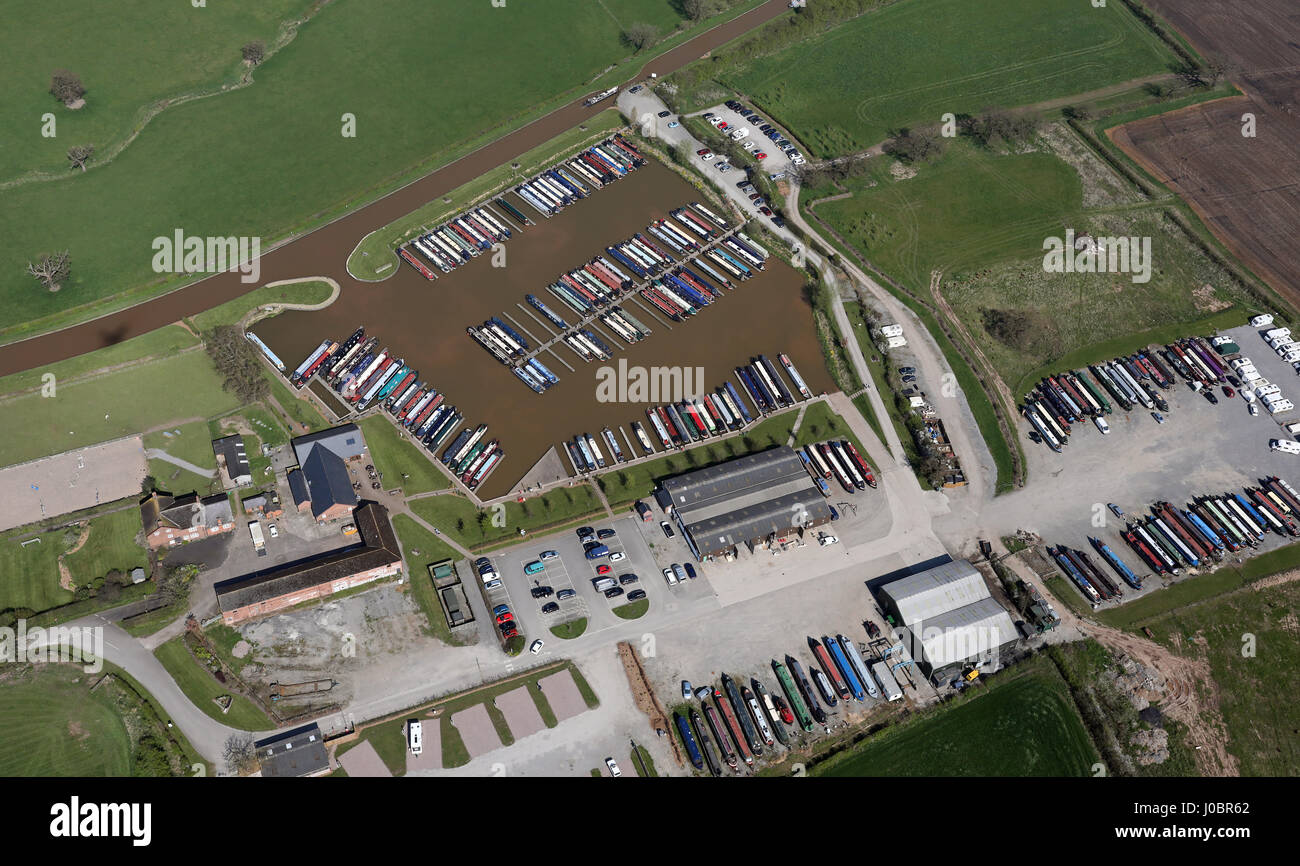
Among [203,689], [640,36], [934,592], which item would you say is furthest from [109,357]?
[934,592]

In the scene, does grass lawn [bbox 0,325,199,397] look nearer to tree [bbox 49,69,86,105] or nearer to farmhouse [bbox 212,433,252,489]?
farmhouse [bbox 212,433,252,489]

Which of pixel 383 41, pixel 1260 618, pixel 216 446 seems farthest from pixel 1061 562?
pixel 383 41

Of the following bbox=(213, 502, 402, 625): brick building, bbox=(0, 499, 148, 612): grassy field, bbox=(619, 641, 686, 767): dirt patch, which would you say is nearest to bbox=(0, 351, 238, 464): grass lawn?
bbox=(0, 499, 148, 612): grassy field

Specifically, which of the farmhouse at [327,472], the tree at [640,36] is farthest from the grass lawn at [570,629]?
Result: the tree at [640,36]

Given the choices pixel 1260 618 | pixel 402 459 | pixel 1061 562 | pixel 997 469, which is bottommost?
pixel 1260 618

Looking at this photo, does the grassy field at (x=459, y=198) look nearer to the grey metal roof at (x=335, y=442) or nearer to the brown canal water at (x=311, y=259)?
the brown canal water at (x=311, y=259)
